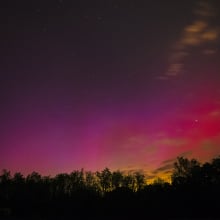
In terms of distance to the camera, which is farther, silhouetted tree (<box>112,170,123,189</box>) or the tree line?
silhouetted tree (<box>112,170,123,189</box>)

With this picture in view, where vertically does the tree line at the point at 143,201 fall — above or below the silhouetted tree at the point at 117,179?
below

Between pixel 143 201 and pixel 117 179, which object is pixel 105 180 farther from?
pixel 143 201

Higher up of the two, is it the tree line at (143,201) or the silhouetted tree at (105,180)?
the silhouetted tree at (105,180)

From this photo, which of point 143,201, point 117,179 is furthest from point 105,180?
point 143,201

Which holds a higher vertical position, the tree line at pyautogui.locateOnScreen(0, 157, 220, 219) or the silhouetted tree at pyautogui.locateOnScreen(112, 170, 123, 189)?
the silhouetted tree at pyautogui.locateOnScreen(112, 170, 123, 189)

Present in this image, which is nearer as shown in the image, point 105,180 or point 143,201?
point 143,201

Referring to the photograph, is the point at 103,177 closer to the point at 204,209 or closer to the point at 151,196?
the point at 151,196

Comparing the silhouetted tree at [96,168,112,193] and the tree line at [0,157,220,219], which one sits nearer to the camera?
the tree line at [0,157,220,219]

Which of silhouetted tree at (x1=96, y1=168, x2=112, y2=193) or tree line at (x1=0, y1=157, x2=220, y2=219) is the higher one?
silhouetted tree at (x1=96, y1=168, x2=112, y2=193)

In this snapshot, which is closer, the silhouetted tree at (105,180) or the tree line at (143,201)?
the tree line at (143,201)

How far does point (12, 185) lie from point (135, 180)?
61.0 m

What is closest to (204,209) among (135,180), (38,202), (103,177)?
(38,202)

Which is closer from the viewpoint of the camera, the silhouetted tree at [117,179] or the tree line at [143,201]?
the tree line at [143,201]

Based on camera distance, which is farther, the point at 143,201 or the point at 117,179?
the point at 117,179
